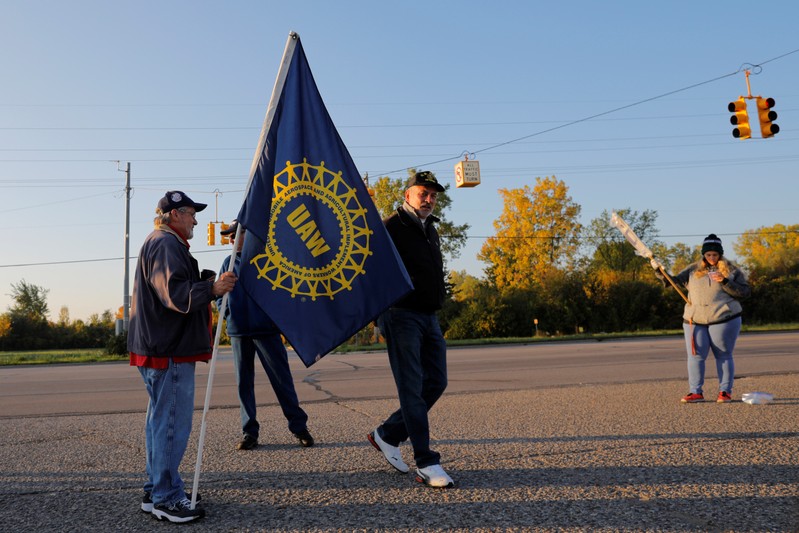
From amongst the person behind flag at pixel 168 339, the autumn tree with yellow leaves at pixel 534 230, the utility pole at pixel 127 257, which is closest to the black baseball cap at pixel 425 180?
the person behind flag at pixel 168 339

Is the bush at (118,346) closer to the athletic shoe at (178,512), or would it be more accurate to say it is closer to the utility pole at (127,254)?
the utility pole at (127,254)

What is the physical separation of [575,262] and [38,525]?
43146 millimetres

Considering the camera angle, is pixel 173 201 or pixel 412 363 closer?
pixel 173 201

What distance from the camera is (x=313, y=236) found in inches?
174

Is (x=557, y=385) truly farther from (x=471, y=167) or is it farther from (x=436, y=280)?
(x=471, y=167)

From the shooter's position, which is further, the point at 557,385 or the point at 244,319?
the point at 557,385

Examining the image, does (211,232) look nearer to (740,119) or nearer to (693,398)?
(740,119)

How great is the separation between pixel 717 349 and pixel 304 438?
4824 mm

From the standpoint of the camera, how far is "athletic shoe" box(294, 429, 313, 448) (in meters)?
5.75

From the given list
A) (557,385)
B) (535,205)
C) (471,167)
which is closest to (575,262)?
(535,205)

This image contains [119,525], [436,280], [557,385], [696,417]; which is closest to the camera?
[119,525]

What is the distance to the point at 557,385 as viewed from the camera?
1007 centimetres

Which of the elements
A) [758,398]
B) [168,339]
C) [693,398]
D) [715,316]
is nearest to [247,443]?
[168,339]

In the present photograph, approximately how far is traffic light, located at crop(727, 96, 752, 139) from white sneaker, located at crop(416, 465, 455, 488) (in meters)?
13.2
